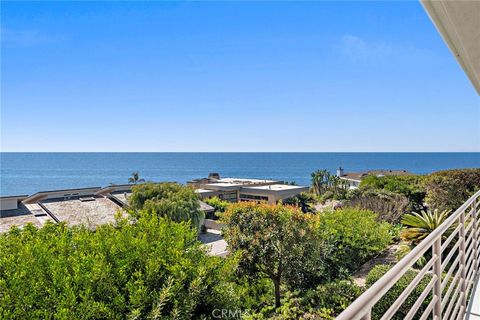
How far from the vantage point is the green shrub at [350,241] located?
9289mm

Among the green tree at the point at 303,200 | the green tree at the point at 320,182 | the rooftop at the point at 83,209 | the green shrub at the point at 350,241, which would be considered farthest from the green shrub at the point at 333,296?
the green tree at the point at 320,182

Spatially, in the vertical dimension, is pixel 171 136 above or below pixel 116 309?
above

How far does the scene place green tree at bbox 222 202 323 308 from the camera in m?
7.82

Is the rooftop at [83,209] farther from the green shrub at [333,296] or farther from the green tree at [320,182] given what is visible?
the green tree at [320,182]

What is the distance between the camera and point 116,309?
3.45 m

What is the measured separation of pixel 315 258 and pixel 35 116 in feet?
196

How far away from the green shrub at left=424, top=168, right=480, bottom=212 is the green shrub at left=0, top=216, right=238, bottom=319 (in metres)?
10.7

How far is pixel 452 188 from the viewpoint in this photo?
11531 mm

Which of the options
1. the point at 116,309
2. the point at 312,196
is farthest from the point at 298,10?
the point at 312,196

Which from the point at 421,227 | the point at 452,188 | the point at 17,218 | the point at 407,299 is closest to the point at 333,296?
the point at 407,299

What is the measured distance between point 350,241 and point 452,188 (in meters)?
5.12

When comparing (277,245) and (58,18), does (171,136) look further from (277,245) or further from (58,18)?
(277,245)

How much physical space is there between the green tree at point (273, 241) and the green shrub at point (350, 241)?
127 cm

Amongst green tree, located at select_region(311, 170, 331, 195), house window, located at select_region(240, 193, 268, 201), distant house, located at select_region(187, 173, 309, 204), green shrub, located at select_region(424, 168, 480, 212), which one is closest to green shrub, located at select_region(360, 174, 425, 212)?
green shrub, located at select_region(424, 168, 480, 212)
